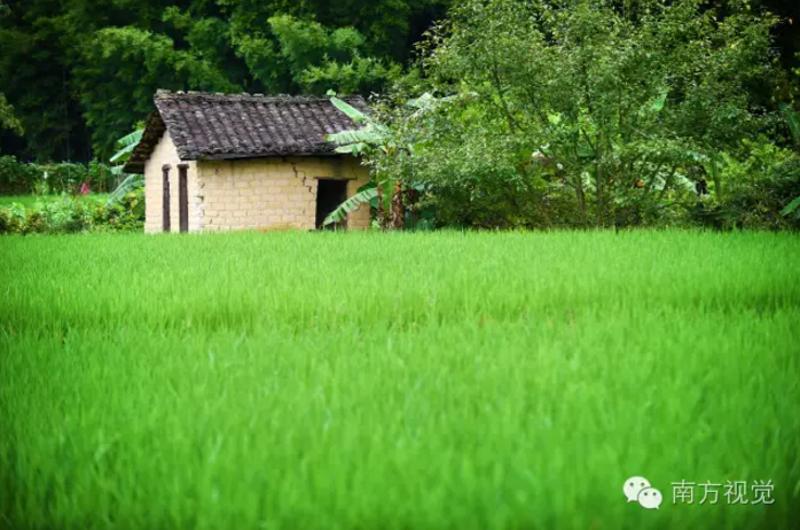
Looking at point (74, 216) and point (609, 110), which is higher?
point (609, 110)

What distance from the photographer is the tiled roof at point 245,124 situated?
68.0ft

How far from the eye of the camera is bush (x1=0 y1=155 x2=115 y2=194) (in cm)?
3709

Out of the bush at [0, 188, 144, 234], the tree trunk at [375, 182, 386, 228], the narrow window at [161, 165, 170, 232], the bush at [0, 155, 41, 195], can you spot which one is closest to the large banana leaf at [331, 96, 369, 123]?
the tree trunk at [375, 182, 386, 228]

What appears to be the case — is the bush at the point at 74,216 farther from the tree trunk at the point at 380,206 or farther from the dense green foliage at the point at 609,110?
the dense green foliage at the point at 609,110

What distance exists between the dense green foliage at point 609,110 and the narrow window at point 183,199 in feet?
24.8

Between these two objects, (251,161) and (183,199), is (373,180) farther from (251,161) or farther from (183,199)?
(183,199)

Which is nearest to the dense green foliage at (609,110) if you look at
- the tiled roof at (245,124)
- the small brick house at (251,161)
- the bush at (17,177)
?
the tiled roof at (245,124)

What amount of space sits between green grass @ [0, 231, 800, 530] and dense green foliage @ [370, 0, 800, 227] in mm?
8669

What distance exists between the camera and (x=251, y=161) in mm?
21500

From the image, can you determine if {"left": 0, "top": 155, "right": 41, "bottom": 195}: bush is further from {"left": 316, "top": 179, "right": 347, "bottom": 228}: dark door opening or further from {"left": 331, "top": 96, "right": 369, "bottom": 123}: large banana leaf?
{"left": 331, "top": 96, "right": 369, "bottom": 123}: large banana leaf

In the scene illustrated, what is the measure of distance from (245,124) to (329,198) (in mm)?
→ 2948

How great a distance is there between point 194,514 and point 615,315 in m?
3.61

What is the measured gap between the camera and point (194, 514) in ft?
7.12

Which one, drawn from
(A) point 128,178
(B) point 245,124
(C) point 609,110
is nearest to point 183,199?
(B) point 245,124
